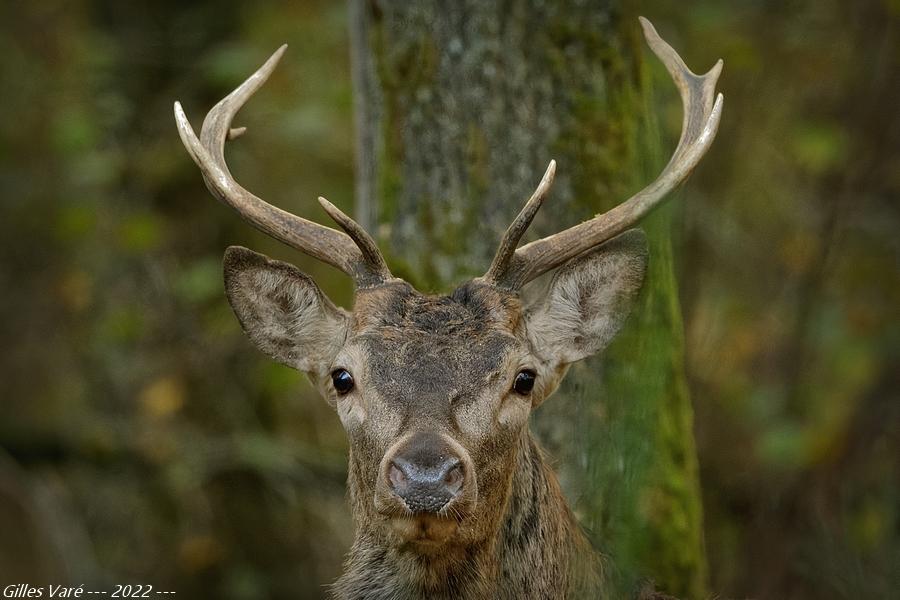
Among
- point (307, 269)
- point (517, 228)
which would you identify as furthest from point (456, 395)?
point (307, 269)

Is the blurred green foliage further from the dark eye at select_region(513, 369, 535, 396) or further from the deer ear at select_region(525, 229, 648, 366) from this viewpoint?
the dark eye at select_region(513, 369, 535, 396)

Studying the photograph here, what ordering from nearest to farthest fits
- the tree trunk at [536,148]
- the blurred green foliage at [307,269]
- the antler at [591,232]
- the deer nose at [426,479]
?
1. the deer nose at [426,479]
2. the antler at [591,232]
3. the tree trunk at [536,148]
4. the blurred green foliage at [307,269]

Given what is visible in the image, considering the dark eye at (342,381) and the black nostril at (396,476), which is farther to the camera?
the dark eye at (342,381)

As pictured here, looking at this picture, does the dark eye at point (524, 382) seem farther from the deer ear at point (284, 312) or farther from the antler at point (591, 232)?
the deer ear at point (284, 312)

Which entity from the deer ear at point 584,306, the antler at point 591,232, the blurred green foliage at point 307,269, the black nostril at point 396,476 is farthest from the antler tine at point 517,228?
the blurred green foliage at point 307,269

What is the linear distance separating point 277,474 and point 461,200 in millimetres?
4188

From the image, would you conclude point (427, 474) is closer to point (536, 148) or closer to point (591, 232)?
point (591, 232)

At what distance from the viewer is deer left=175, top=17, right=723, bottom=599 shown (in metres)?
3.64

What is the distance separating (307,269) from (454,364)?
593cm

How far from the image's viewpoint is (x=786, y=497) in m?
7.92

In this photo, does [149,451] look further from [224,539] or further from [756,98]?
[756,98]

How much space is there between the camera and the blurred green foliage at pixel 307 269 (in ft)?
27.6

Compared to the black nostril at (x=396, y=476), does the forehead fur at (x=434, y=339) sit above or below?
above

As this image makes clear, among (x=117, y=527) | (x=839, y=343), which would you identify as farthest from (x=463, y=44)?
(x=117, y=527)
